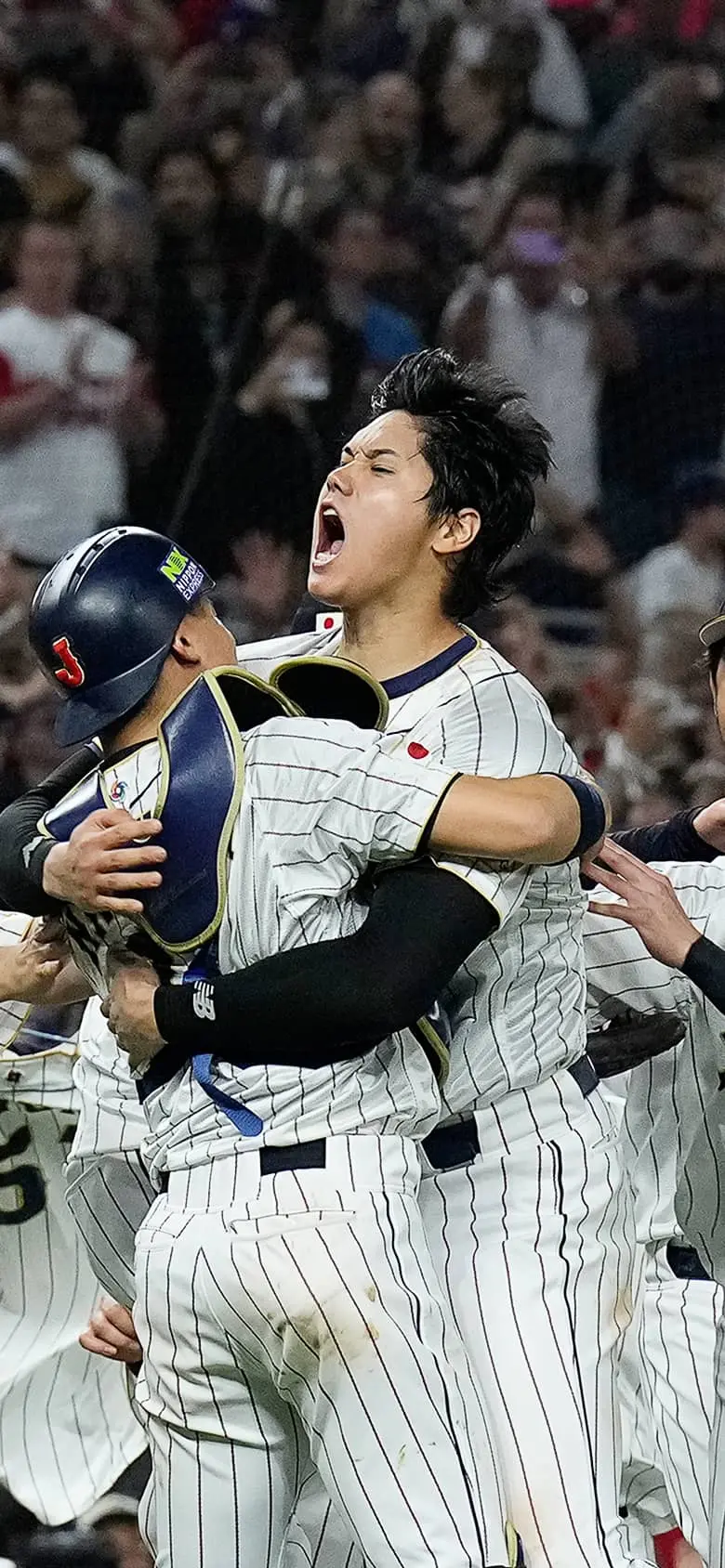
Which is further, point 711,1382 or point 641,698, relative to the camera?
point 641,698

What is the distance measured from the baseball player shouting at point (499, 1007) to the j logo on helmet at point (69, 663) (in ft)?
1.09

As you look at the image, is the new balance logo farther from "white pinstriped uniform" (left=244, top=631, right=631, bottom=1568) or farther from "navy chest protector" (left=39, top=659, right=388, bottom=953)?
"white pinstriped uniform" (left=244, top=631, right=631, bottom=1568)

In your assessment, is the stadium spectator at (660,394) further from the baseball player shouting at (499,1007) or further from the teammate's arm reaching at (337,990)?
the teammate's arm reaching at (337,990)

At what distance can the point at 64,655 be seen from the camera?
208 cm

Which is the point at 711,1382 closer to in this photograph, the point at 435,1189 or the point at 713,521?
the point at 435,1189

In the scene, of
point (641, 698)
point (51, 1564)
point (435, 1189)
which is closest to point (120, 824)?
point (435, 1189)

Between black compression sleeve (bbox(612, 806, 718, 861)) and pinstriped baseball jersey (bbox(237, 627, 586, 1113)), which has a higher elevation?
pinstriped baseball jersey (bbox(237, 627, 586, 1113))

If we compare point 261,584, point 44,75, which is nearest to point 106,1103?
point 261,584

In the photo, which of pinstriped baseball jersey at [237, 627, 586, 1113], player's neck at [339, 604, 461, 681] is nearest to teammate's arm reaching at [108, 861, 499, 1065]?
pinstriped baseball jersey at [237, 627, 586, 1113]

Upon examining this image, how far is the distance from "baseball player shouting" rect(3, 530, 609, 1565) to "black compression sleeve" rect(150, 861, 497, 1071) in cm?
2

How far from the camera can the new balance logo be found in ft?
6.57

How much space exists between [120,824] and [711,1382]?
4.59 ft

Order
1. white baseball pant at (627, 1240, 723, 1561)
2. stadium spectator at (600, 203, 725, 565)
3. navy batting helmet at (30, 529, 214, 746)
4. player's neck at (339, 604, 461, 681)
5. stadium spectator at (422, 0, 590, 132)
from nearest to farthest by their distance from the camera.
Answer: navy batting helmet at (30, 529, 214, 746)
player's neck at (339, 604, 461, 681)
white baseball pant at (627, 1240, 723, 1561)
stadium spectator at (600, 203, 725, 565)
stadium spectator at (422, 0, 590, 132)

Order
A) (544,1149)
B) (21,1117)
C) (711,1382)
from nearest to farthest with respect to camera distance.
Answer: (544,1149) < (711,1382) < (21,1117)
